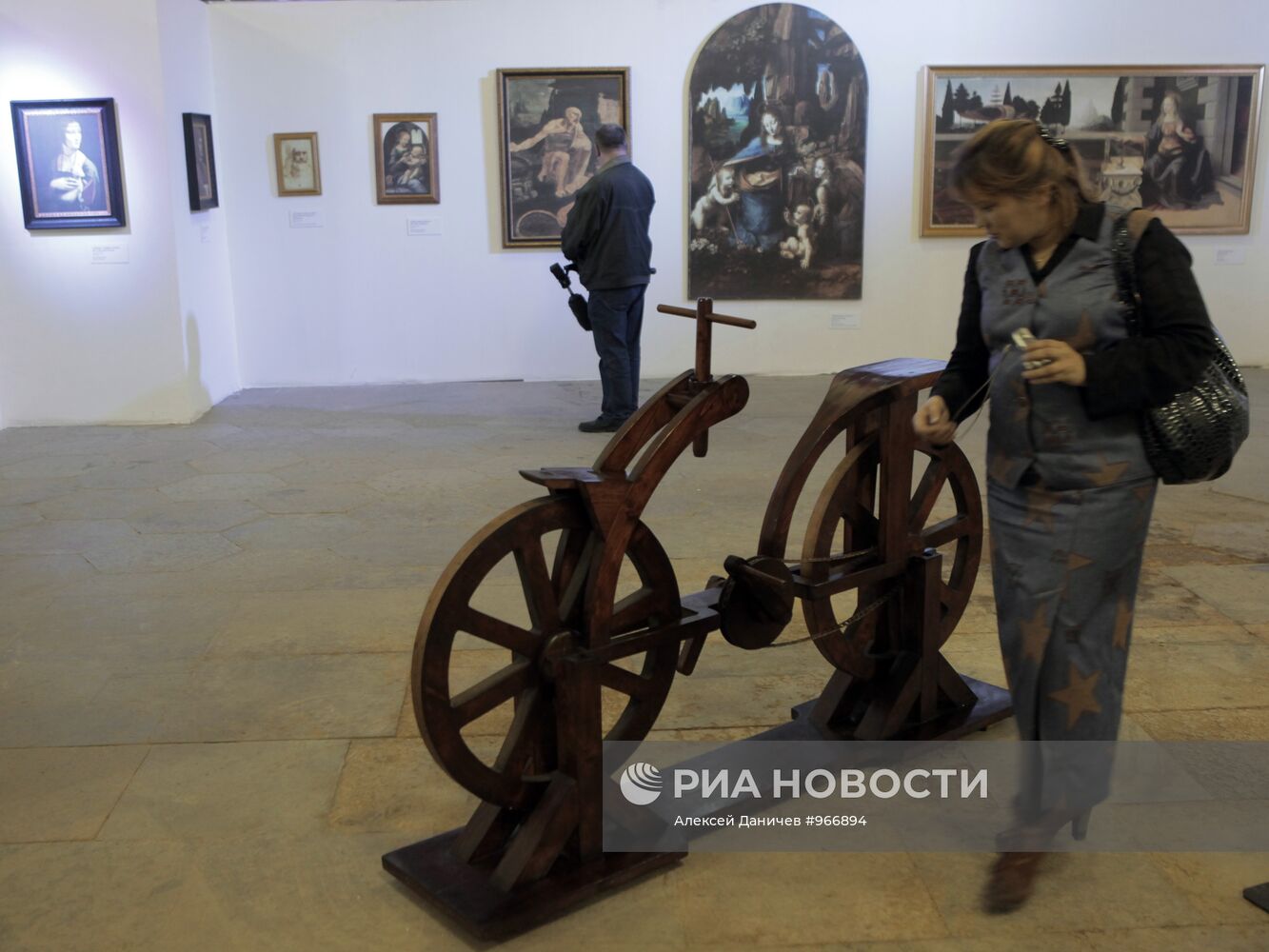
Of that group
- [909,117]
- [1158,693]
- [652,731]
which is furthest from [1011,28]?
[652,731]

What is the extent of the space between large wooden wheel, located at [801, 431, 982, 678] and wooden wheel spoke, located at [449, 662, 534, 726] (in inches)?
33.2

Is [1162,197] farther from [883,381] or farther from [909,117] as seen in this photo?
[883,381]

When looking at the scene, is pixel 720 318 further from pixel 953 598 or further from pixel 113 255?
pixel 113 255

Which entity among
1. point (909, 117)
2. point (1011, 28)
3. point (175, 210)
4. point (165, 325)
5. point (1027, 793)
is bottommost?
point (1027, 793)

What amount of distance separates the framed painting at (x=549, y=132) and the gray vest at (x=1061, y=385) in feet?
25.4

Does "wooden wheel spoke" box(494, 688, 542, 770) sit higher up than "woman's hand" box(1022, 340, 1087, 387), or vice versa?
"woman's hand" box(1022, 340, 1087, 387)

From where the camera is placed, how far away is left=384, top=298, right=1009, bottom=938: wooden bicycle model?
2.88 m

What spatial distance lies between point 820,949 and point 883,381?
1.48 m

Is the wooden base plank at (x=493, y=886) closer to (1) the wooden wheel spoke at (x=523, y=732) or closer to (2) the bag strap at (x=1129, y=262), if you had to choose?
(1) the wooden wheel spoke at (x=523, y=732)

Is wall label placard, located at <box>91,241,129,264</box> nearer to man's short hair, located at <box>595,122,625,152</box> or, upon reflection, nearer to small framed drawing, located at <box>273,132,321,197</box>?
small framed drawing, located at <box>273,132,321,197</box>

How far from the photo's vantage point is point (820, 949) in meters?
2.81

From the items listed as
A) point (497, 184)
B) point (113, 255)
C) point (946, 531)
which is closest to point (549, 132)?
point (497, 184)

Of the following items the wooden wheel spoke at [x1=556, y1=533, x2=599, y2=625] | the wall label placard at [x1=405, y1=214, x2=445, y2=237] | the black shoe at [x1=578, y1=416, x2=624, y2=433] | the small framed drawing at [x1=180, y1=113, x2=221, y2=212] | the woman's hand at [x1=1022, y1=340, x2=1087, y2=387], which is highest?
the small framed drawing at [x1=180, y1=113, x2=221, y2=212]

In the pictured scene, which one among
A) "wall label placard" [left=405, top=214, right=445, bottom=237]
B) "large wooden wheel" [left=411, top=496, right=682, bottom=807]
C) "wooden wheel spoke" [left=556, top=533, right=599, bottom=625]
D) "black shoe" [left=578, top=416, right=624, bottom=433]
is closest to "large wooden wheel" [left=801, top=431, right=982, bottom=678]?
"large wooden wheel" [left=411, top=496, right=682, bottom=807]
